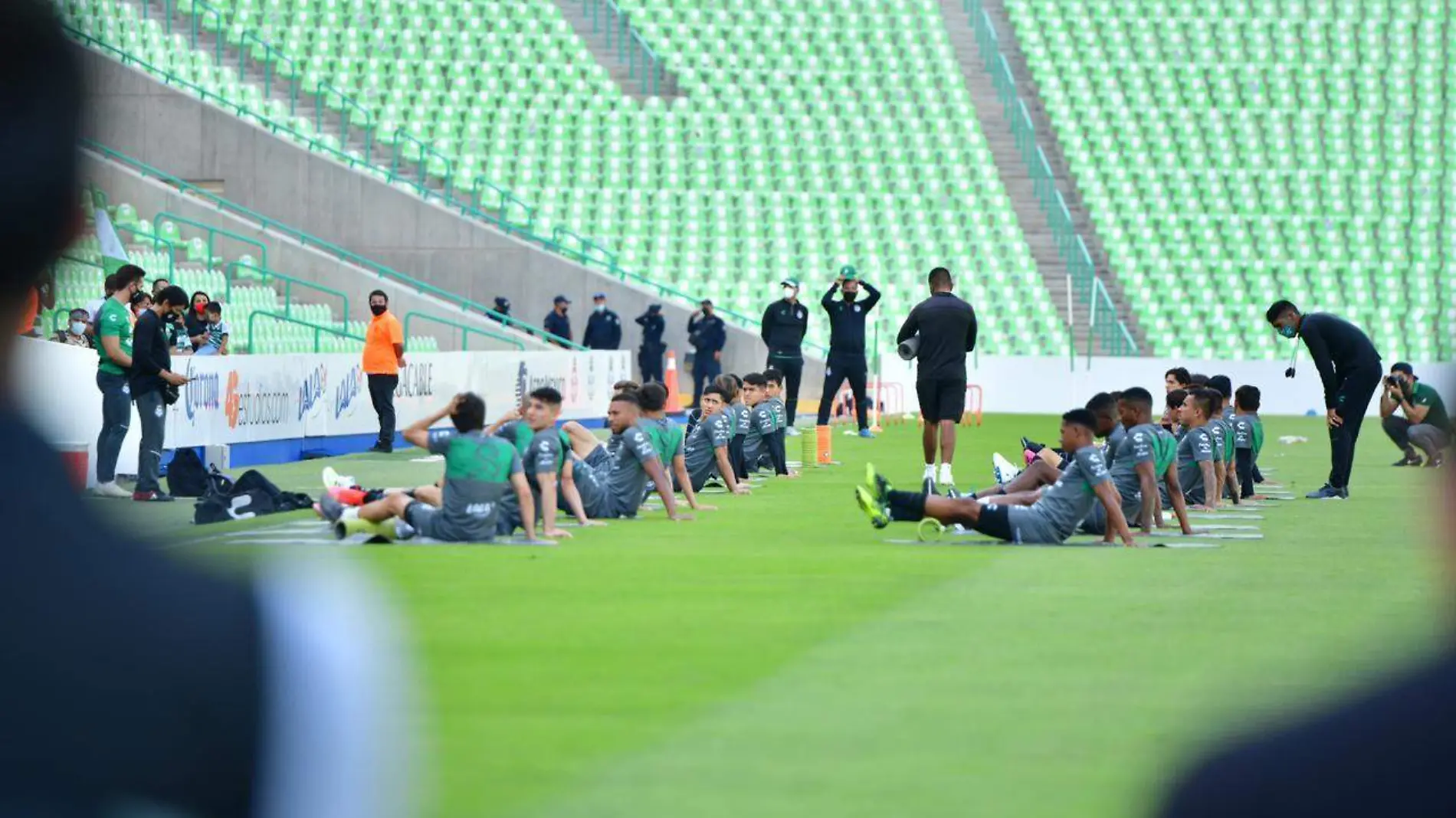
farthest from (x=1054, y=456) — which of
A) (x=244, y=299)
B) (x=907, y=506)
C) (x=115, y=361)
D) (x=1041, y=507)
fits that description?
(x=244, y=299)

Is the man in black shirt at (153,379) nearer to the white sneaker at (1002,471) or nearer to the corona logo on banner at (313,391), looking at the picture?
the corona logo on banner at (313,391)

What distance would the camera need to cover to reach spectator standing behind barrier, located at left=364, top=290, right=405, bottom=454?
2588 centimetres

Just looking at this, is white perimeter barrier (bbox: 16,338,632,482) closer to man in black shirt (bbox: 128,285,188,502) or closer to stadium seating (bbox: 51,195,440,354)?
man in black shirt (bbox: 128,285,188,502)

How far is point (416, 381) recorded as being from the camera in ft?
94.6

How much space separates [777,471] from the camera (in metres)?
23.3

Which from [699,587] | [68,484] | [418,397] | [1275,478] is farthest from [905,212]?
[68,484]

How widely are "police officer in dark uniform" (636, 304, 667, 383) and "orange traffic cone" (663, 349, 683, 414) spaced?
20cm

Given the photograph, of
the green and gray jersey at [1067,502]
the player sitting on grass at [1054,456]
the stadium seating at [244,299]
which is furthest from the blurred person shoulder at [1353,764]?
the stadium seating at [244,299]

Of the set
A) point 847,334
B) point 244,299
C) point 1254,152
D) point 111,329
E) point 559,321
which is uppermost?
Answer: point 1254,152

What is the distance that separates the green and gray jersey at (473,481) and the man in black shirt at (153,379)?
4.52 m

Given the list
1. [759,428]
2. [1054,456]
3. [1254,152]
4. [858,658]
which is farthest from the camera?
[1254,152]

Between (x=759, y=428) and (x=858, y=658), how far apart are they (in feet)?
43.5

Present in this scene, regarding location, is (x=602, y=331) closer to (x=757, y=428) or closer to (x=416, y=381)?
(x=416, y=381)

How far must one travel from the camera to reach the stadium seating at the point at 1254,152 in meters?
43.5
